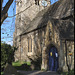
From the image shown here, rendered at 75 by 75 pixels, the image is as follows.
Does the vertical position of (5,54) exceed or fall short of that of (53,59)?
it exceeds it

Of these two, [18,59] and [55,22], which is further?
[18,59]

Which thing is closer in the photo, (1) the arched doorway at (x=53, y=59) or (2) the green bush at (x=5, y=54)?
(2) the green bush at (x=5, y=54)

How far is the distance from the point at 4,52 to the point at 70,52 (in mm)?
7075

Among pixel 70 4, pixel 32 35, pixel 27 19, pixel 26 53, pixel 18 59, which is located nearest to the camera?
pixel 70 4

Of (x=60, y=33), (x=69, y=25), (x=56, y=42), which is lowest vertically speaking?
(x=56, y=42)

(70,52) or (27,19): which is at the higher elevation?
(27,19)

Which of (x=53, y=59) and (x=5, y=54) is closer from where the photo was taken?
(x=5, y=54)

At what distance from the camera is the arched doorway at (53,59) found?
48.6 feet

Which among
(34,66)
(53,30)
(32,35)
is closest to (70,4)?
(53,30)

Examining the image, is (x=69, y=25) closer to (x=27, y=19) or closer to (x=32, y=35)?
(x=32, y=35)

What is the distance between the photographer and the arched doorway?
14824mm

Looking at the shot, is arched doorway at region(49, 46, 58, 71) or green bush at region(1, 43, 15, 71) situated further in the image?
arched doorway at region(49, 46, 58, 71)

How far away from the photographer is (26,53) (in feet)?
80.7

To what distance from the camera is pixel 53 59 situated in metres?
15.1
